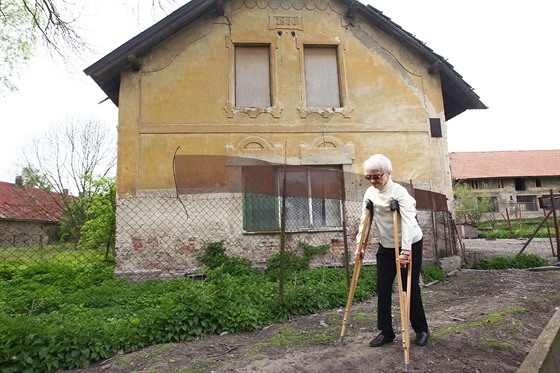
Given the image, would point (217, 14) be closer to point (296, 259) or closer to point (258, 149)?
point (258, 149)

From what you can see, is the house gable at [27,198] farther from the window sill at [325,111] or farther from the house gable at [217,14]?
the window sill at [325,111]

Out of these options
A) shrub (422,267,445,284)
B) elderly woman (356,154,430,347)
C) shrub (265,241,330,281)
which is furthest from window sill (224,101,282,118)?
elderly woman (356,154,430,347)

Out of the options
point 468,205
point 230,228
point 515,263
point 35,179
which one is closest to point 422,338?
point 230,228

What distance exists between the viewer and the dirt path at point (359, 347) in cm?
319

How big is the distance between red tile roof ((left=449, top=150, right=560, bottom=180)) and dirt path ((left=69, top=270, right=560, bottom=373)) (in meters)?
34.7

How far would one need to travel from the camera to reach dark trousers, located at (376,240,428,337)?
138 inches

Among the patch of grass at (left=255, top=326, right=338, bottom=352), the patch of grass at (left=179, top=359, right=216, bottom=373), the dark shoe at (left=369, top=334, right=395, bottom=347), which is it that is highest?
the dark shoe at (left=369, top=334, right=395, bottom=347)

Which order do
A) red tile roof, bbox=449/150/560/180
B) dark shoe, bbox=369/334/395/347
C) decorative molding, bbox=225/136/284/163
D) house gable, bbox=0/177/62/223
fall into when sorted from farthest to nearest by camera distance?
red tile roof, bbox=449/150/560/180
house gable, bbox=0/177/62/223
decorative molding, bbox=225/136/284/163
dark shoe, bbox=369/334/395/347

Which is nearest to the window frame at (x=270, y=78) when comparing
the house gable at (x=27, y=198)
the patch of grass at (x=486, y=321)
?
the patch of grass at (x=486, y=321)

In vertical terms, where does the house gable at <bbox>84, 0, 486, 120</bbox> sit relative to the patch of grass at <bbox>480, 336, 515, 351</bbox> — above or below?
above

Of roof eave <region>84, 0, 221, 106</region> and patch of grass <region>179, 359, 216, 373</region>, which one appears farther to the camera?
roof eave <region>84, 0, 221, 106</region>

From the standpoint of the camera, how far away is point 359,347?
3.61m

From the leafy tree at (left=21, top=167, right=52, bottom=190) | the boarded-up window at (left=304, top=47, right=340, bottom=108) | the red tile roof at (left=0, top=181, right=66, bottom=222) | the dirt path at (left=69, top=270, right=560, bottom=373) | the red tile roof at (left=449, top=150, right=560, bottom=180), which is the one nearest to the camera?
the dirt path at (left=69, top=270, right=560, bottom=373)

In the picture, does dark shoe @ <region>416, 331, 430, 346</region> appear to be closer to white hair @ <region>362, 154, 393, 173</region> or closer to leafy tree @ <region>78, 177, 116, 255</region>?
white hair @ <region>362, 154, 393, 173</region>
